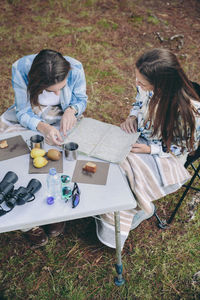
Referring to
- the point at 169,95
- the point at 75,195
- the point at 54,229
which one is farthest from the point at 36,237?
the point at 169,95

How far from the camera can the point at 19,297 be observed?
2172mm

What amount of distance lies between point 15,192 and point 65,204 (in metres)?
0.31

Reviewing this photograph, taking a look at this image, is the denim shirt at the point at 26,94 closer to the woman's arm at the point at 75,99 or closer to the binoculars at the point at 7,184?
the woman's arm at the point at 75,99

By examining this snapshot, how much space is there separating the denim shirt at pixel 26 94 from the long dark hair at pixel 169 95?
2.43 feet

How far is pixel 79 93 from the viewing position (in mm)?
2721

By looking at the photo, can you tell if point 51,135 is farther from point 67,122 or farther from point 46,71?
point 46,71

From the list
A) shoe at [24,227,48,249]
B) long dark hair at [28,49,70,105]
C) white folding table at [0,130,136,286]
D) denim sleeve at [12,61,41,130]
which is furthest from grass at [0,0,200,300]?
long dark hair at [28,49,70,105]

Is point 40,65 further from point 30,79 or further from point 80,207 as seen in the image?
point 80,207

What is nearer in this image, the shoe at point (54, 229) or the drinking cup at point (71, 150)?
the drinking cup at point (71, 150)

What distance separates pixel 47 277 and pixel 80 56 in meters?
4.09

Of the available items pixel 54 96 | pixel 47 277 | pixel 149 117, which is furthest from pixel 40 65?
pixel 47 277

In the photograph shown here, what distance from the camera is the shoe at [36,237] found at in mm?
2408

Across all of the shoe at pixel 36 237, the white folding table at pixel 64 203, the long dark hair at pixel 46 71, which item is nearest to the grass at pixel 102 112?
the shoe at pixel 36 237

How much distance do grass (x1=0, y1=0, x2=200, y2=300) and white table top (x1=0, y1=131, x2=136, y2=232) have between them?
3.21 feet
